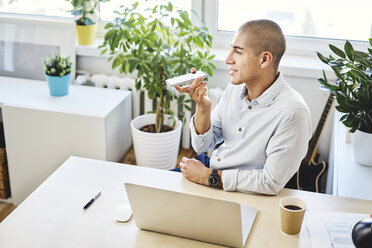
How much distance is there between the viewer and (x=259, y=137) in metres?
1.80

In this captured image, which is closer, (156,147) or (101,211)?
(101,211)

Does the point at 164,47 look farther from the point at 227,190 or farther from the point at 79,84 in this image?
the point at 227,190

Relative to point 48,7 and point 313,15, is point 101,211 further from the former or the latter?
point 48,7

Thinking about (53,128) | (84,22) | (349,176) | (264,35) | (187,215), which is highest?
(264,35)

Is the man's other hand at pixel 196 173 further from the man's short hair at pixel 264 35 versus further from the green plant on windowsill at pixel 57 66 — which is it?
the green plant on windowsill at pixel 57 66

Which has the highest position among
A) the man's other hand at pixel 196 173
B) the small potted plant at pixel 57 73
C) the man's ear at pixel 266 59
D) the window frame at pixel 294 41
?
the man's ear at pixel 266 59

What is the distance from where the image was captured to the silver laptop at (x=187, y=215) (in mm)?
1317

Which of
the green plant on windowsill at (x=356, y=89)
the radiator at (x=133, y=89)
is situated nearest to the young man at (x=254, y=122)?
the green plant on windowsill at (x=356, y=89)

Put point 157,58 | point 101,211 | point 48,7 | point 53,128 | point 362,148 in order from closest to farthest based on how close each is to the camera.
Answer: point 101,211 < point 362,148 < point 157,58 < point 53,128 < point 48,7

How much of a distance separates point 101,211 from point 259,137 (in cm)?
65

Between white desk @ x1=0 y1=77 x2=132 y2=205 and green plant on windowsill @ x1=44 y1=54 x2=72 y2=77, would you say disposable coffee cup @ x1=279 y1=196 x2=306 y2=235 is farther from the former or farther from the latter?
green plant on windowsill @ x1=44 y1=54 x2=72 y2=77

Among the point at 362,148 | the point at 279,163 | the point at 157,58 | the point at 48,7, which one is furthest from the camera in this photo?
the point at 48,7

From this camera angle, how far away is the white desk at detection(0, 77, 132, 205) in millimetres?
2645

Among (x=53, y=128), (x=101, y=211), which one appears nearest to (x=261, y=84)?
(x=101, y=211)
